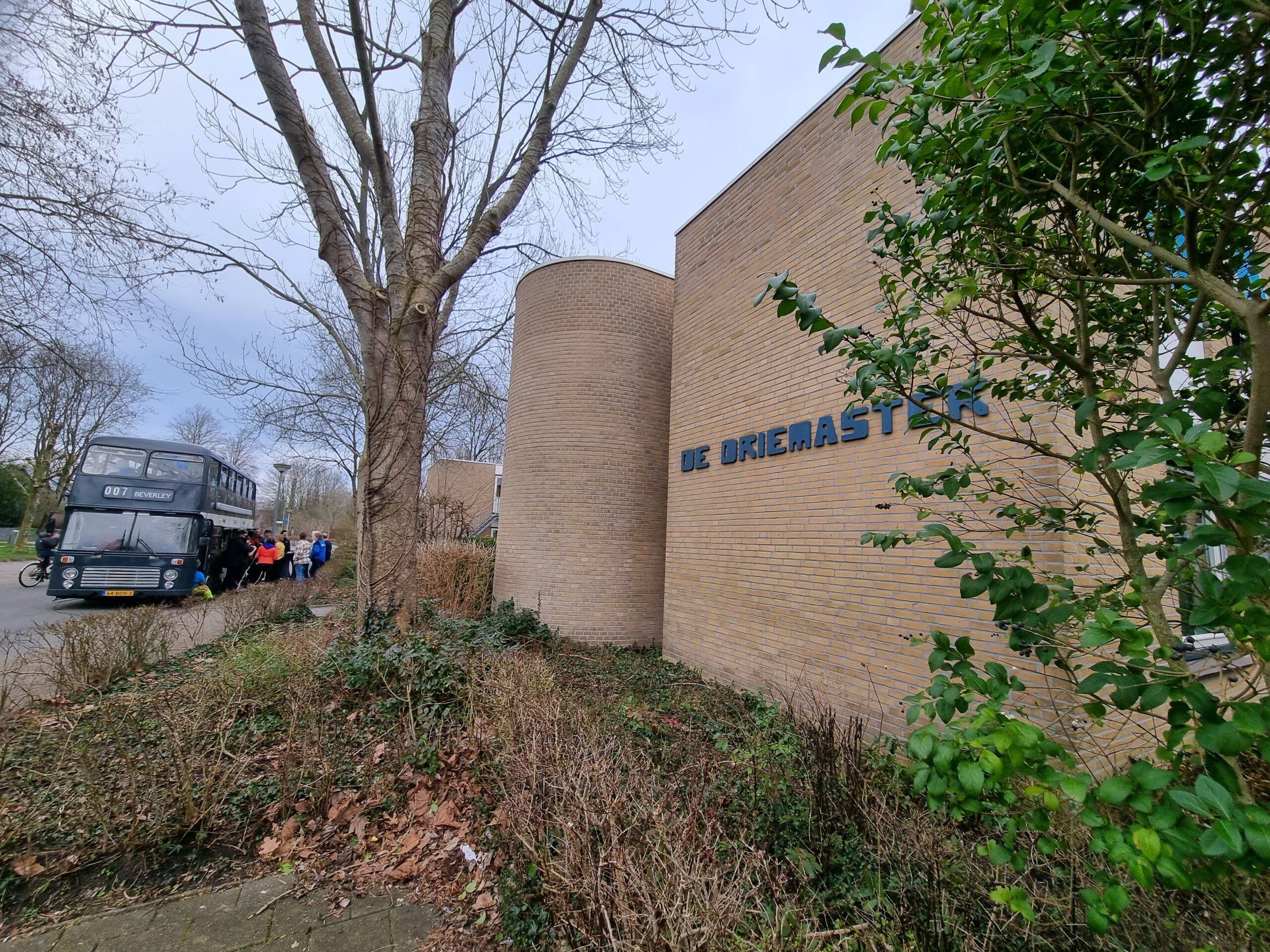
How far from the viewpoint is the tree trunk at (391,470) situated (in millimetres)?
5598

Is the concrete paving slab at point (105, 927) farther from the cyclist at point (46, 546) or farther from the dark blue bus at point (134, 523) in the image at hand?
the cyclist at point (46, 546)

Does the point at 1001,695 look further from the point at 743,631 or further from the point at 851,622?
the point at 743,631

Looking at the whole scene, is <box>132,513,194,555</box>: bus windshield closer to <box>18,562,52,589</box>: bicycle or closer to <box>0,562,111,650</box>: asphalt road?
<box>0,562,111,650</box>: asphalt road

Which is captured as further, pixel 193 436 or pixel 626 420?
pixel 193 436

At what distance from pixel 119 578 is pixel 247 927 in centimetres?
1230

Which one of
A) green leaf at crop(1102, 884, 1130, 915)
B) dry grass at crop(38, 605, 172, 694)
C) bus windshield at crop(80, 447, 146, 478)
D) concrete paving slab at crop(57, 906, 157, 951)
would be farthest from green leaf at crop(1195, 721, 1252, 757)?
bus windshield at crop(80, 447, 146, 478)

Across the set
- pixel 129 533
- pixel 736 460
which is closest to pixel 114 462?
pixel 129 533

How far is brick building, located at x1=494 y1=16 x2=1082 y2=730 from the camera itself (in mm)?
5109

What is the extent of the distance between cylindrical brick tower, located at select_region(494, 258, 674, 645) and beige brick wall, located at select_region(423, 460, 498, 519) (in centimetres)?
1792

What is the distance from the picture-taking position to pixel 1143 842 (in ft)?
3.22

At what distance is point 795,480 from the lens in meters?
6.14

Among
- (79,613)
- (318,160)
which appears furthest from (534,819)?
(79,613)

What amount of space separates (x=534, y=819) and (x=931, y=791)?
1.91 m

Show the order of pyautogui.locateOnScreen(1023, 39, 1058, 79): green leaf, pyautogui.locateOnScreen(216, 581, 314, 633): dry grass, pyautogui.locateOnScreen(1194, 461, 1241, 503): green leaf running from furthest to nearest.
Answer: pyautogui.locateOnScreen(216, 581, 314, 633): dry grass, pyautogui.locateOnScreen(1023, 39, 1058, 79): green leaf, pyautogui.locateOnScreen(1194, 461, 1241, 503): green leaf
